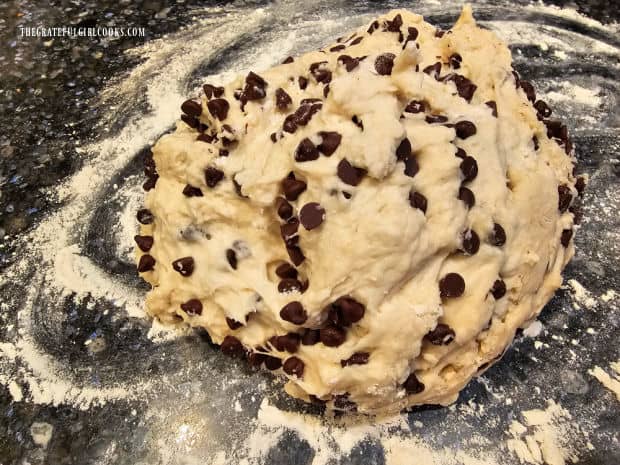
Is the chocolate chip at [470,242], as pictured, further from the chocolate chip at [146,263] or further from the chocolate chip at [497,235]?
the chocolate chip at [146,263]

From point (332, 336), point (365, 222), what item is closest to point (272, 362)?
point (332, 336)

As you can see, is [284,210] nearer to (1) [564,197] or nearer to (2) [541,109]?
(1) [564,197]

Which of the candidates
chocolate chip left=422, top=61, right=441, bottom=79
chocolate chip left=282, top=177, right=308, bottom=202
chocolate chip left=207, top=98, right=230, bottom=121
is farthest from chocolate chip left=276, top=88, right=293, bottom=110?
chocolate chip left=422, top=61, right=441, bottom=79

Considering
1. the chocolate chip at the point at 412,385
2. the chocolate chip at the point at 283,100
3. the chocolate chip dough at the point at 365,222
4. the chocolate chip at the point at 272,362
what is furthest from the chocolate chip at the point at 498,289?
the chocolate chip at the point at 283,100

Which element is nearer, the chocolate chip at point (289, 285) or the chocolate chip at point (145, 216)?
the chocolate chip at point (289, 285)

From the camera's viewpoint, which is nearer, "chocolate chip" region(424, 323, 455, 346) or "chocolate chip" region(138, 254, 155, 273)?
"chocolate chip" region(424, 323, 455, 346)

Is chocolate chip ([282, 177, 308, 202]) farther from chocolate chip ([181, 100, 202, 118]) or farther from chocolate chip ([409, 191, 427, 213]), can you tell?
chocolate chip ([181, 100, 202, 118])
